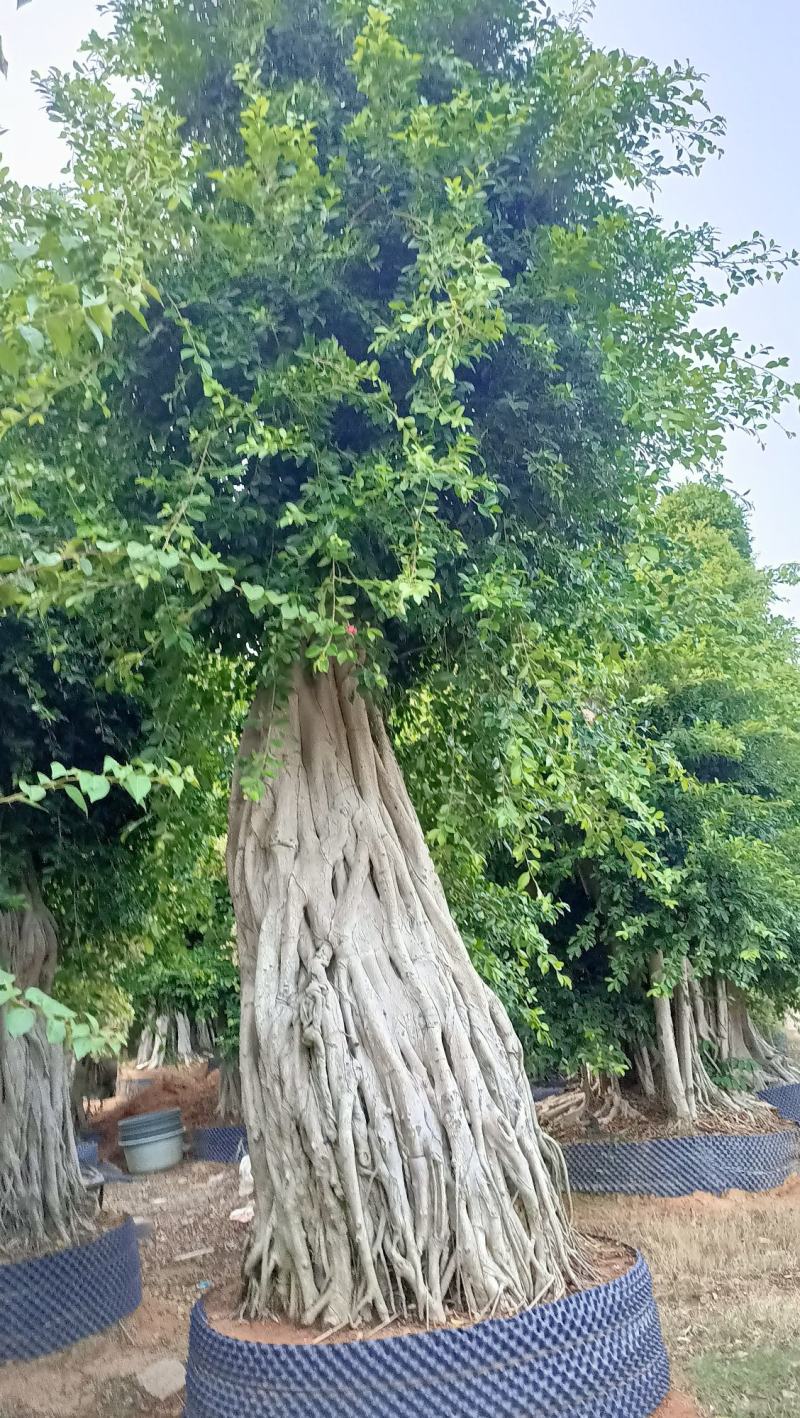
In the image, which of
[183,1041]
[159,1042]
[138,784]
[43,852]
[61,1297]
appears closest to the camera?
[138,784]

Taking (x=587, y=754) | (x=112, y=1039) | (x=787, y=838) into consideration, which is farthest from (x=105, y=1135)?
(x=112, y=1039)

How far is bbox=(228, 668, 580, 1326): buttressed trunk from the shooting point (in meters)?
3.70

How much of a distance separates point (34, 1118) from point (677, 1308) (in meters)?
3.80

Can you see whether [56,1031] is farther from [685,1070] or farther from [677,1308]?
[685,1070]

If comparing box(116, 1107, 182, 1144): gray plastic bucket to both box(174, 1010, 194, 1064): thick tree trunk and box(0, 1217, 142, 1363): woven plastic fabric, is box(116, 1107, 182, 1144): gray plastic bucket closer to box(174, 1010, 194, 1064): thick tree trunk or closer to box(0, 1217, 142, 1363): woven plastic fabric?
box(174, 1010, 194, 1064): thick tree trunk

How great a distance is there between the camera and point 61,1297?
18.2ft

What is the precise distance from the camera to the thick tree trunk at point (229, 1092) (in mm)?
14000

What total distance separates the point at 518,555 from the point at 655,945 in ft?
18.5

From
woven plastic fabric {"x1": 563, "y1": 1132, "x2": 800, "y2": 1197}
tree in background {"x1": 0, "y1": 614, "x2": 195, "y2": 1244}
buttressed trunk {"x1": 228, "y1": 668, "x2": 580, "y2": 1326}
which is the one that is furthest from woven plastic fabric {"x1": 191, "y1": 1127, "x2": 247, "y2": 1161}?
buttressed trunk {"x1": 228, "y1": 668, "x2": 580, "y2": 1326}

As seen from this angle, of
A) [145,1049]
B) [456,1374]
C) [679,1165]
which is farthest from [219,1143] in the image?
[456,1374]

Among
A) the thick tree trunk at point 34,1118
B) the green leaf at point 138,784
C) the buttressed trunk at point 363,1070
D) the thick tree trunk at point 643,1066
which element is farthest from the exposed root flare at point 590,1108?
the green leaf at point 138,784

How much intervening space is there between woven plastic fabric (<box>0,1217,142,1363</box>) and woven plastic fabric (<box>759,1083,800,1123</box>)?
21.0 ft

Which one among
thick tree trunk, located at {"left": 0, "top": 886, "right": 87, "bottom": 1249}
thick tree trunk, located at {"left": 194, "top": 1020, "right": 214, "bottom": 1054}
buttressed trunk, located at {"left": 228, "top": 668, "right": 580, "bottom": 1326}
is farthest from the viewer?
thick tree trunk, located at {"left": 194, "top": 1020, "right": 214, "bottom": 1054}

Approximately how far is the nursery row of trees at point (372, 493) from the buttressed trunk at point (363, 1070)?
0.01m
